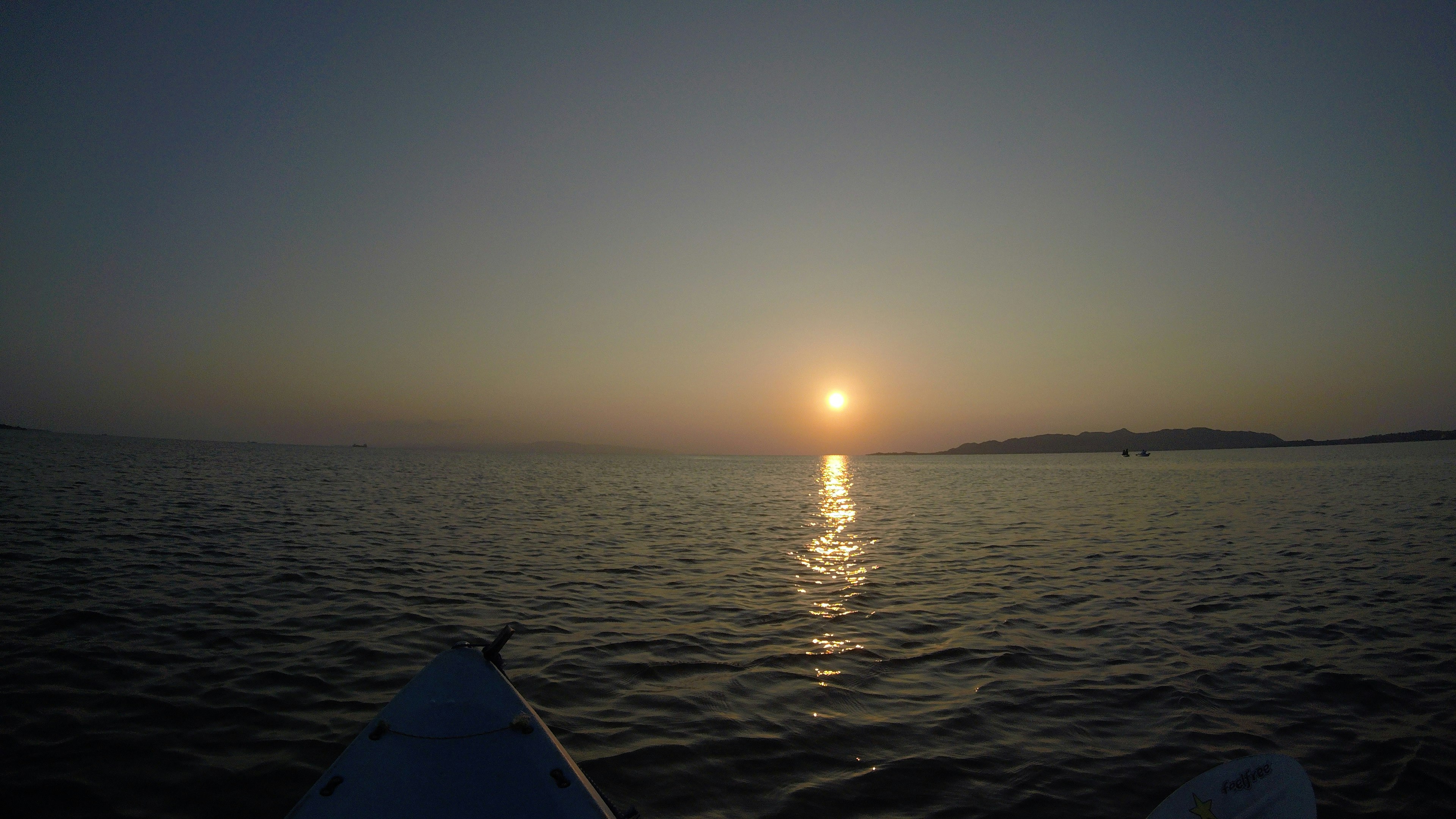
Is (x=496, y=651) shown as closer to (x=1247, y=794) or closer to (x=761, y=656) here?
(x=761, y=656)

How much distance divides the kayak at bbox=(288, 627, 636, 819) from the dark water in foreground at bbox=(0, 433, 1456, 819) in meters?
1.36

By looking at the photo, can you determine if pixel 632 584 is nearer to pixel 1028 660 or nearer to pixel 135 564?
pixel 1028 660

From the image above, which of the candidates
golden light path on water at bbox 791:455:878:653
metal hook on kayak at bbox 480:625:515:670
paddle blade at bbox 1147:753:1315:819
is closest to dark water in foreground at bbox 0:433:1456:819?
golden light path on water at bbox 791:455:878:653

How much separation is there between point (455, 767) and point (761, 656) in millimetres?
5623

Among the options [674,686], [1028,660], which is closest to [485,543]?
[674,686]

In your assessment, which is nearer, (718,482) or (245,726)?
(245,726)

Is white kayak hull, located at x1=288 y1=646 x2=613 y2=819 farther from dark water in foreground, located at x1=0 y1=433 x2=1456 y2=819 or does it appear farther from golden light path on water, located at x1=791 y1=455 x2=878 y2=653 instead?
golden light path on water, located at x1=791 y1=455 x2=878 y2=653

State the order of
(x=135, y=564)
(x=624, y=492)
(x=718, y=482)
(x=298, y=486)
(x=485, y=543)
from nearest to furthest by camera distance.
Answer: (x=135, y=564) → (x=485, y=543) → (x=298, y=486) → (x=624, y=492) → (x=718, y=482)

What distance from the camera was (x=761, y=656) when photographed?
9133mm

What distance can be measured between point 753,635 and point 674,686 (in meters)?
2.52

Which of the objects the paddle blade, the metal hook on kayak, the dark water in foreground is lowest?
the dark water in foreground

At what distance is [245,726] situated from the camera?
6395 mm

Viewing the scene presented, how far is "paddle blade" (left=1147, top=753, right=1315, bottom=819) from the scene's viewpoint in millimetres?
4543

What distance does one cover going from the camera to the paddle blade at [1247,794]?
179 inches
